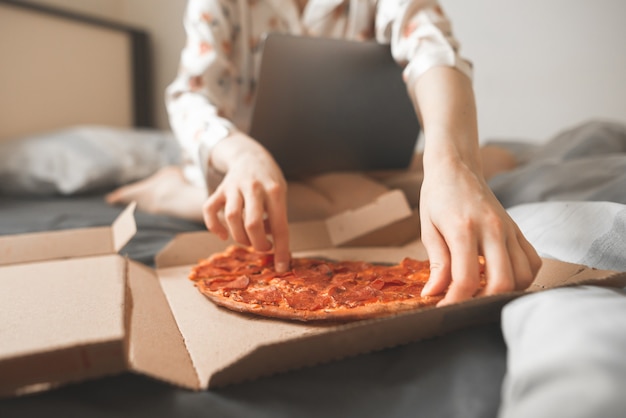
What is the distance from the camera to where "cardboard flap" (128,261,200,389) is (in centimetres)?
33

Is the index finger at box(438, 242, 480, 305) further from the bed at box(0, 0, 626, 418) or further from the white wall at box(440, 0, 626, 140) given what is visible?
the white wall at box(440, 0, 626, 140)

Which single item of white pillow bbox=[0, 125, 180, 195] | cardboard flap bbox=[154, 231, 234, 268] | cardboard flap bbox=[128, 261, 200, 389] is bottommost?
white pillow bbox=[0, 125, 180, 195]

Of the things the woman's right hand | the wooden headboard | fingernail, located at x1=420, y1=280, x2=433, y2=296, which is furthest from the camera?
the wooden headboard

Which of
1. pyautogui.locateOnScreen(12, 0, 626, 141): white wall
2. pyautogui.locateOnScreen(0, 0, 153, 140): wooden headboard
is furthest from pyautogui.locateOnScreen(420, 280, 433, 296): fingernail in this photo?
pyautogui.locateOnScreen(0, 0, 153, 140): wooden headboard

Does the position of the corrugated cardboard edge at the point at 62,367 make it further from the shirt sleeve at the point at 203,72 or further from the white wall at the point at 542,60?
the white wall at the point at 542,60

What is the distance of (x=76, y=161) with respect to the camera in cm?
134

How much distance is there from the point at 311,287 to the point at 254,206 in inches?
4.6

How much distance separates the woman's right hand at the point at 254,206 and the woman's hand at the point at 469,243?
0.61 ft

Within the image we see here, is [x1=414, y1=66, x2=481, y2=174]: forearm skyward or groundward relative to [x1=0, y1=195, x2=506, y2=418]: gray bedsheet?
skyward

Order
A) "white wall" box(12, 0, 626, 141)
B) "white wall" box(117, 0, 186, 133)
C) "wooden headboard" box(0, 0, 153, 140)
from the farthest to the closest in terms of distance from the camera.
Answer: "white wall" box(117, 0, 186, 133) → "wooden headboard" box(0, 0, 153, 140) → "white wall" box(12, 0, 626, 141)

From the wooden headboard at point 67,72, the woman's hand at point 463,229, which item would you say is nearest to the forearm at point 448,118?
the woman's hand at point 463,229

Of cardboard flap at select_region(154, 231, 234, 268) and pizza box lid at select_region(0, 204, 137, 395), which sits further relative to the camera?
cardboard flap at select_region(154, 231, 234, 268)

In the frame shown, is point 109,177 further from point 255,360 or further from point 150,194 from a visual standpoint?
point 255,360

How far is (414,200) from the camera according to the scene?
0.83 metres
